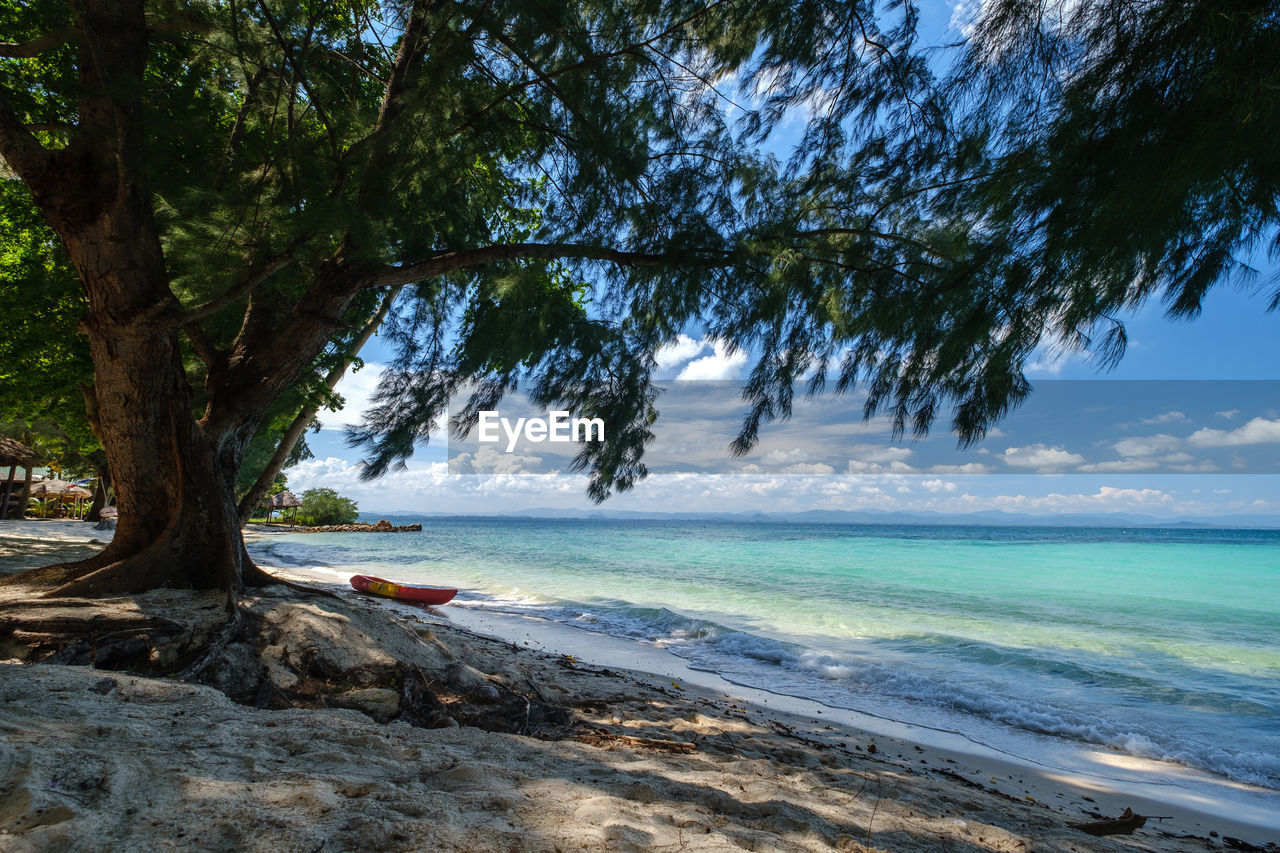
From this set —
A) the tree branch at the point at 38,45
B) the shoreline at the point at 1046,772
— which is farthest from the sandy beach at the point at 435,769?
the tree branch at the point at 38,45

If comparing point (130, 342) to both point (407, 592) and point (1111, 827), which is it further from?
point (407, 592)

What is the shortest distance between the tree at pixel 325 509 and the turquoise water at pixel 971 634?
25900mm

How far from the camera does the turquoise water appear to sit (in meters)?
5.35

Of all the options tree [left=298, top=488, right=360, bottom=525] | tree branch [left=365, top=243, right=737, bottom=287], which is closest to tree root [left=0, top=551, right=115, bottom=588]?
tree branch [left=365, top=243, right=737, bottom=287]

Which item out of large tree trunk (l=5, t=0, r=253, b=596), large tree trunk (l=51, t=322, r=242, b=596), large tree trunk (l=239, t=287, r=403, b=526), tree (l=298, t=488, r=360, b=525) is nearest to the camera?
large tree trunk (l=5, t=0, r=253, b=596)

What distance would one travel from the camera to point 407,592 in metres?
9.74

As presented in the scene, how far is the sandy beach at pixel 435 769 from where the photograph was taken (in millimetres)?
1456

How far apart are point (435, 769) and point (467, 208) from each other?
3.87 m

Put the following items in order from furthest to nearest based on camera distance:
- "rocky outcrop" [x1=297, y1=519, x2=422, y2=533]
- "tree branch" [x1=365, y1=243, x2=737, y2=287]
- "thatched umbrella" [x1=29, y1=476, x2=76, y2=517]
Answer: "rocky outcrop" [x1=297, y1=519, x2=422, y2=533] < "thatched umbrella" [x1=29, y1=476, x2=76, y2=517] < "tree branch" [x1=365, y1=243, x2=737, y2=287]

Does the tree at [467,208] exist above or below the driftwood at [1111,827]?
above

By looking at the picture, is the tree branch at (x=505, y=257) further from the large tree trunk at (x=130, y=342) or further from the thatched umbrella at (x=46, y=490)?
the thatched umbrella at (x=46, y=490)

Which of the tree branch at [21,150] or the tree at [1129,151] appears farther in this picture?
the tree branch at [21,150]

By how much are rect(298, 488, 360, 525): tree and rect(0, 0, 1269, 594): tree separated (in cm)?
4350

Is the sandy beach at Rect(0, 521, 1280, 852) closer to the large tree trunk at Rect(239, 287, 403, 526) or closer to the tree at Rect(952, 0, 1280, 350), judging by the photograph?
the large tree trunk at Rect(239, 287, 403, 526)
